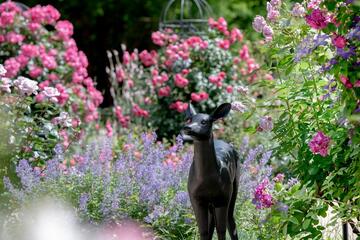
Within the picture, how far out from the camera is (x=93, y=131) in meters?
8.65

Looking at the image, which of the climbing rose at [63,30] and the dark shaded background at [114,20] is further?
the dark shaded background at [114,20]

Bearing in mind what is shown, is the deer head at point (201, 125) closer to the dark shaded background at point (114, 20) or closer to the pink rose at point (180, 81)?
the pink rose at point (180, 81)

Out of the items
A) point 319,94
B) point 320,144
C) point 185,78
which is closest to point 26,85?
point 319,94

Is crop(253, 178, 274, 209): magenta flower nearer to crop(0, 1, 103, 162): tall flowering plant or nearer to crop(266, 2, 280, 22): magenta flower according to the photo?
crop(266, 2, 280, 22): magenta flower

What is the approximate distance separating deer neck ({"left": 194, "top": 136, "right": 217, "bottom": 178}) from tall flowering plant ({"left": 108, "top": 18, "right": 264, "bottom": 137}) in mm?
4227

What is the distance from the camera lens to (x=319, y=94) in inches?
154

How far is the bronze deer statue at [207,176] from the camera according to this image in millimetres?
3557

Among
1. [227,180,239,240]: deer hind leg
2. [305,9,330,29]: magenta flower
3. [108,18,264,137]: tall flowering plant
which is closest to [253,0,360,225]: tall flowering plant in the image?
[305,9,330,29]: magenta flower

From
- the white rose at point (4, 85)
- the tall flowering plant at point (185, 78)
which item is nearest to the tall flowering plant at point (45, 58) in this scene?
the tall flowering plant at point (185, 78)

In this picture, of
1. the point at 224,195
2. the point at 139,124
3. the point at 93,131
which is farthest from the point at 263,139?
the point at 224,195

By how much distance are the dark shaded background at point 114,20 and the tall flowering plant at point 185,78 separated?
566cm

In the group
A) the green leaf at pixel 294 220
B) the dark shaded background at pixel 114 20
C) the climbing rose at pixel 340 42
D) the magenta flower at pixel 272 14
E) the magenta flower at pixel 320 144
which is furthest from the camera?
the dark shaded background at pixel 114 20

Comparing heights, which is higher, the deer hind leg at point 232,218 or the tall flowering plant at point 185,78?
the deer hind leg at point 232,218

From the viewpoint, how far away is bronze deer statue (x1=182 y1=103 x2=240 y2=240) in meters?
3.56
